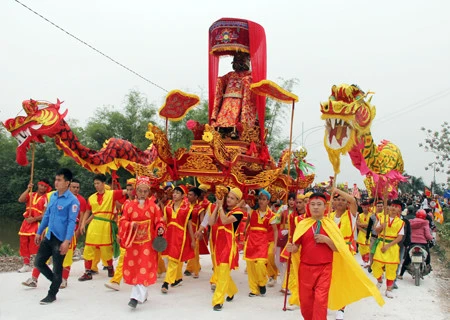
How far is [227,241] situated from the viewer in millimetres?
5668

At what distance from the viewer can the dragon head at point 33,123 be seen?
5.97 meters

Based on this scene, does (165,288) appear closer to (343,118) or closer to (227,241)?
(227,241)

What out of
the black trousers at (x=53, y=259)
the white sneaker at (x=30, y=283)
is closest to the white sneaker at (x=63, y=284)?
the white sneaker at (x=30, y=283)

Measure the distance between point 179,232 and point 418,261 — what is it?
4217 millimetres

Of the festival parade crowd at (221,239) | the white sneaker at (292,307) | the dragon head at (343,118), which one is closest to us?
the festival parade crowd at (221,239)

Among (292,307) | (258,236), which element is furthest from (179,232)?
(292,307)

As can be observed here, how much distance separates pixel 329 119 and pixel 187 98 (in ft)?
10.8

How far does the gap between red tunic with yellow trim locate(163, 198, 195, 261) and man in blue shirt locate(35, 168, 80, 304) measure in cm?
151

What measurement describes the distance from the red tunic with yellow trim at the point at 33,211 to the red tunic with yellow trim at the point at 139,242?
213 centimetres

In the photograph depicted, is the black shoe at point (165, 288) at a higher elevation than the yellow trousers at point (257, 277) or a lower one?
lower

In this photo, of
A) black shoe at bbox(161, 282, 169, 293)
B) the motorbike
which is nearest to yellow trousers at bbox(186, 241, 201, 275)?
black shoe at bbox(161, 282, 169, 293)

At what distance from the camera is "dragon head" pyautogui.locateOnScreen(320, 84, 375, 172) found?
15.1ft

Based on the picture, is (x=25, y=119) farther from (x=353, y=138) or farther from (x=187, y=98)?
(x=353, y=138)

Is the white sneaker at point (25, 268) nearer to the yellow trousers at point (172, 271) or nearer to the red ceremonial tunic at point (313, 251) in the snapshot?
the yellow trousers at point (172, 271)
